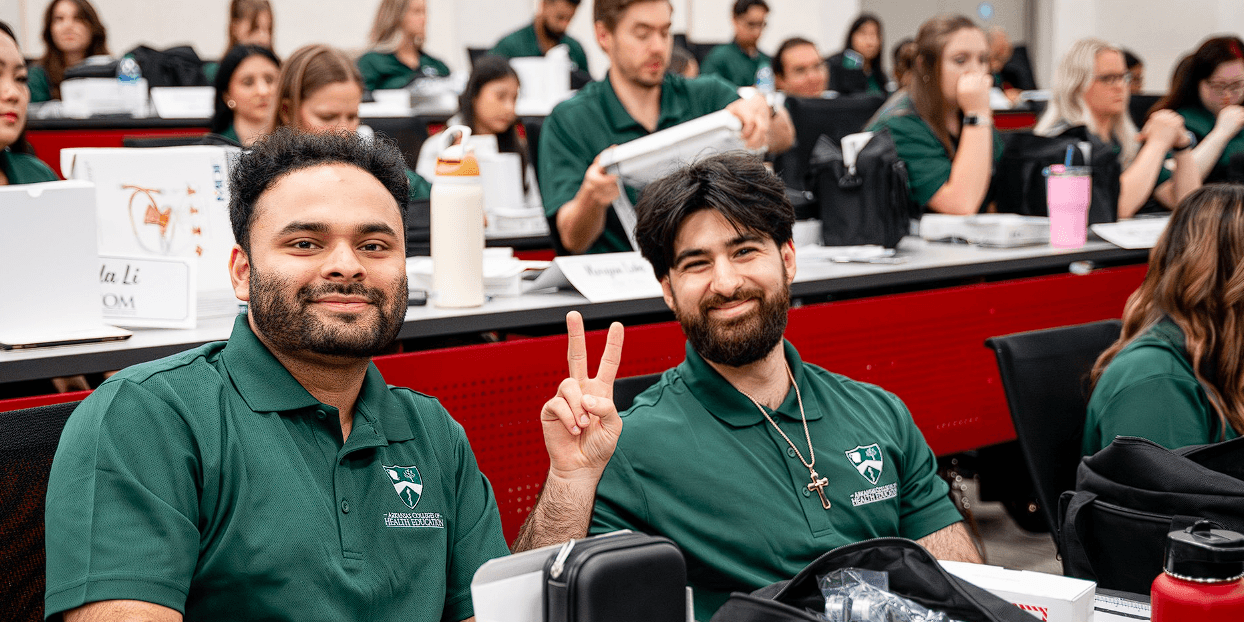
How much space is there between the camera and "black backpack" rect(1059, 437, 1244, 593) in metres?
1.40

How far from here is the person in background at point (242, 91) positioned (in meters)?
3.53

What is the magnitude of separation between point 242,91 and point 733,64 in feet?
14.2

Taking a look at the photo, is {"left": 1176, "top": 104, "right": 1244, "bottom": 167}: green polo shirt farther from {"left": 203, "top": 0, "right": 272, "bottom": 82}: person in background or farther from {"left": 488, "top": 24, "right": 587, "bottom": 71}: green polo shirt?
{"left": 203, "top": 0, "right": 272, "bottom": 82}: person in background

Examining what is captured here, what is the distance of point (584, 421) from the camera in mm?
1343

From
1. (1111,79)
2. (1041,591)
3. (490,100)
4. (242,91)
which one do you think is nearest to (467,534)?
(1041,591)

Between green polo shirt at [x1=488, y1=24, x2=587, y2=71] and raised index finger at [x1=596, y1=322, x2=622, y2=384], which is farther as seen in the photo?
green polo shirt at [x1=488, y1=24, x2=587, y2=71]

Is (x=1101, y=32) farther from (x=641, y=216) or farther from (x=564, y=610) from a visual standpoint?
(x=564, y=610)

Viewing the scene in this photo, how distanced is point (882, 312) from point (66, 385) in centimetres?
178

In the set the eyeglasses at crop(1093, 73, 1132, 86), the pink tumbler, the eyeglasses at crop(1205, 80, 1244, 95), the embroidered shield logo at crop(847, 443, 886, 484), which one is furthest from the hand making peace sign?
the eyeglasses at crop(1205, 80, 1244, 95)

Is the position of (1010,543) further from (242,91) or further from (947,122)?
(242,91)

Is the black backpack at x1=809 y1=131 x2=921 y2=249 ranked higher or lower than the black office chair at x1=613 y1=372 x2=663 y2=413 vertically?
higher

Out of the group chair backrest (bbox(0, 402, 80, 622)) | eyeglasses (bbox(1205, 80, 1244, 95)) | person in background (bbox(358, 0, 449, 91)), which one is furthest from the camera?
person in background (bbox(358, 0, 449, 91))

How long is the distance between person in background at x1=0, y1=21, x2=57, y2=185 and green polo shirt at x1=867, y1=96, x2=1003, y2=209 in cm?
227

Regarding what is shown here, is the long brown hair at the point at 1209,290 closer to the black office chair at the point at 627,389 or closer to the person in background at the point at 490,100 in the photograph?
the black office chair at the point at 627,389
